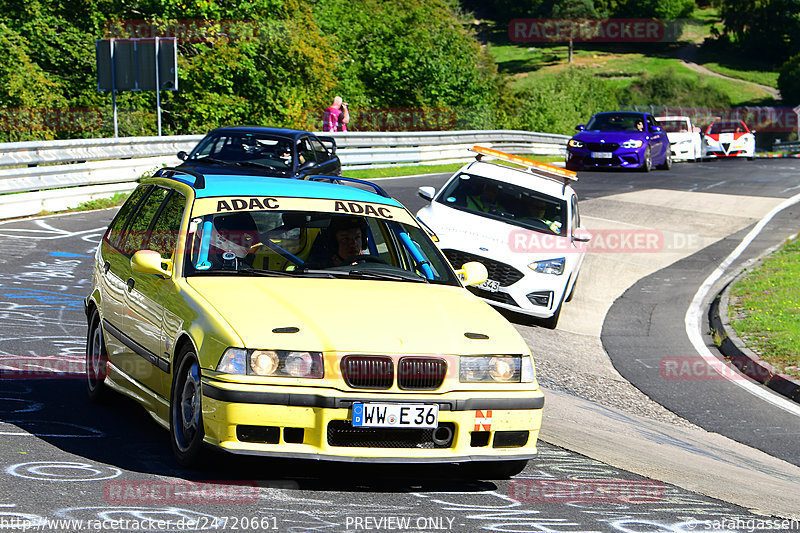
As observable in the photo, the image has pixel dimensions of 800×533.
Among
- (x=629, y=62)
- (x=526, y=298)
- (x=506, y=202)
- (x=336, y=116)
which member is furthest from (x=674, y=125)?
(x=629, y=62)

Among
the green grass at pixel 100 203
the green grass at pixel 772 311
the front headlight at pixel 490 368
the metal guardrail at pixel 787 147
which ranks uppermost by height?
the front headlight at pixel 490 368

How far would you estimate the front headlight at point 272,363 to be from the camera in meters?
5.36

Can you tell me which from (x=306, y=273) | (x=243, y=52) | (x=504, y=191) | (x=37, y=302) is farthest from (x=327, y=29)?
(x=306, y=273)

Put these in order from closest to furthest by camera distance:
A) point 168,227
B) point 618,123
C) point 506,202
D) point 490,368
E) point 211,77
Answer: point 490,368, point 168,227, point 506,202, point 618,123, point 211,77

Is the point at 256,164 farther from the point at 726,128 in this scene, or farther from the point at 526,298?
the point at 726,128

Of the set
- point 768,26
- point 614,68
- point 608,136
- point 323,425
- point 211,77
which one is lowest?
point 323,425

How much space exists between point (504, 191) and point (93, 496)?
10.0 m

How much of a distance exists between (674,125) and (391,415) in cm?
3426

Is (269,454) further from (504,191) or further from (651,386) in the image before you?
(504,191)

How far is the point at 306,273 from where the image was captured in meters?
6.53

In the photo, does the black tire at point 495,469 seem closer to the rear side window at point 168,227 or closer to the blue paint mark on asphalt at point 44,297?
the rear side window at point 168,227

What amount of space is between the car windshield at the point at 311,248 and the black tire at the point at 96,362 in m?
1.24

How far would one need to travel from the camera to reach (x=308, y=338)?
5.44m

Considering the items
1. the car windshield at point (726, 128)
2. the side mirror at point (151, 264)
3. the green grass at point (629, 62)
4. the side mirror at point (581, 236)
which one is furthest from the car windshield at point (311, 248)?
the green grass at point (629, 62)
